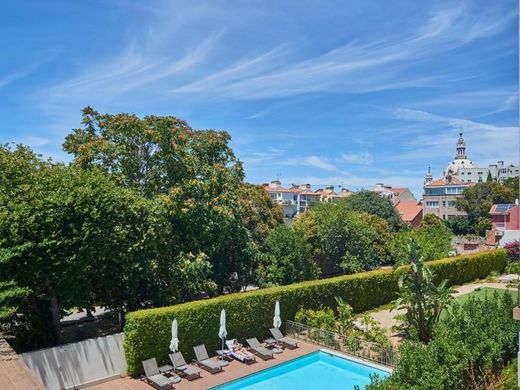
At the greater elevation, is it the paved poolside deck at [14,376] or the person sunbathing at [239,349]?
the paved poolside deck at [14,376]

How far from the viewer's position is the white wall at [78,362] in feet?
53.1

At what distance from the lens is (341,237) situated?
126ft

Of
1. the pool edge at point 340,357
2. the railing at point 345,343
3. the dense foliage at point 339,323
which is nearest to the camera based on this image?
the pool edge at point 340,357

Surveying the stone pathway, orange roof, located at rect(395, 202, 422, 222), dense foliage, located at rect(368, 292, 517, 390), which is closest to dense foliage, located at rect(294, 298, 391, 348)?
the stone pathway

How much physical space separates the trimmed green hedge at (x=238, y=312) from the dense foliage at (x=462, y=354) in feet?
30.7

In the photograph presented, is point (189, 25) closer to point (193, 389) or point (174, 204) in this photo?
point (174, 204)

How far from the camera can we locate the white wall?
1619 cm

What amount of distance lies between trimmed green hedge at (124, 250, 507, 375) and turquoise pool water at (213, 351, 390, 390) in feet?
9.65

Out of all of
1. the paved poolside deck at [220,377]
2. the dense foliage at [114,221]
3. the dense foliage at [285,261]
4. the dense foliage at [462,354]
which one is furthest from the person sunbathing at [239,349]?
the dense foliage at [462,354]

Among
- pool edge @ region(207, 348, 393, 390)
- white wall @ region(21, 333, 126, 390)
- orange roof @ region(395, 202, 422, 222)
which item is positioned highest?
orange roof @ region(395, 202, 422, 222)

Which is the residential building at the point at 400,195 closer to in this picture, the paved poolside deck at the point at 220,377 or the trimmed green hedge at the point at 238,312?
the trimmed green hedge at the point at 238,312

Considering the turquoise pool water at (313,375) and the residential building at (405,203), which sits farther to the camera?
the residential building at (405,203)

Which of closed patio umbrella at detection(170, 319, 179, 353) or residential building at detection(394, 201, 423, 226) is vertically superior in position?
residential building at detection(394, 201, 423, 226)

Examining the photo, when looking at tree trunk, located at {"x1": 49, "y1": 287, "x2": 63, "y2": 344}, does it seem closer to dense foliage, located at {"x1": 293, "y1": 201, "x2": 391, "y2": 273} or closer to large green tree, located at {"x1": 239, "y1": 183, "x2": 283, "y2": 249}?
→ large green tree, located at {"x1": 239, "y1": 183, "x2": 283, "y2": 249}
